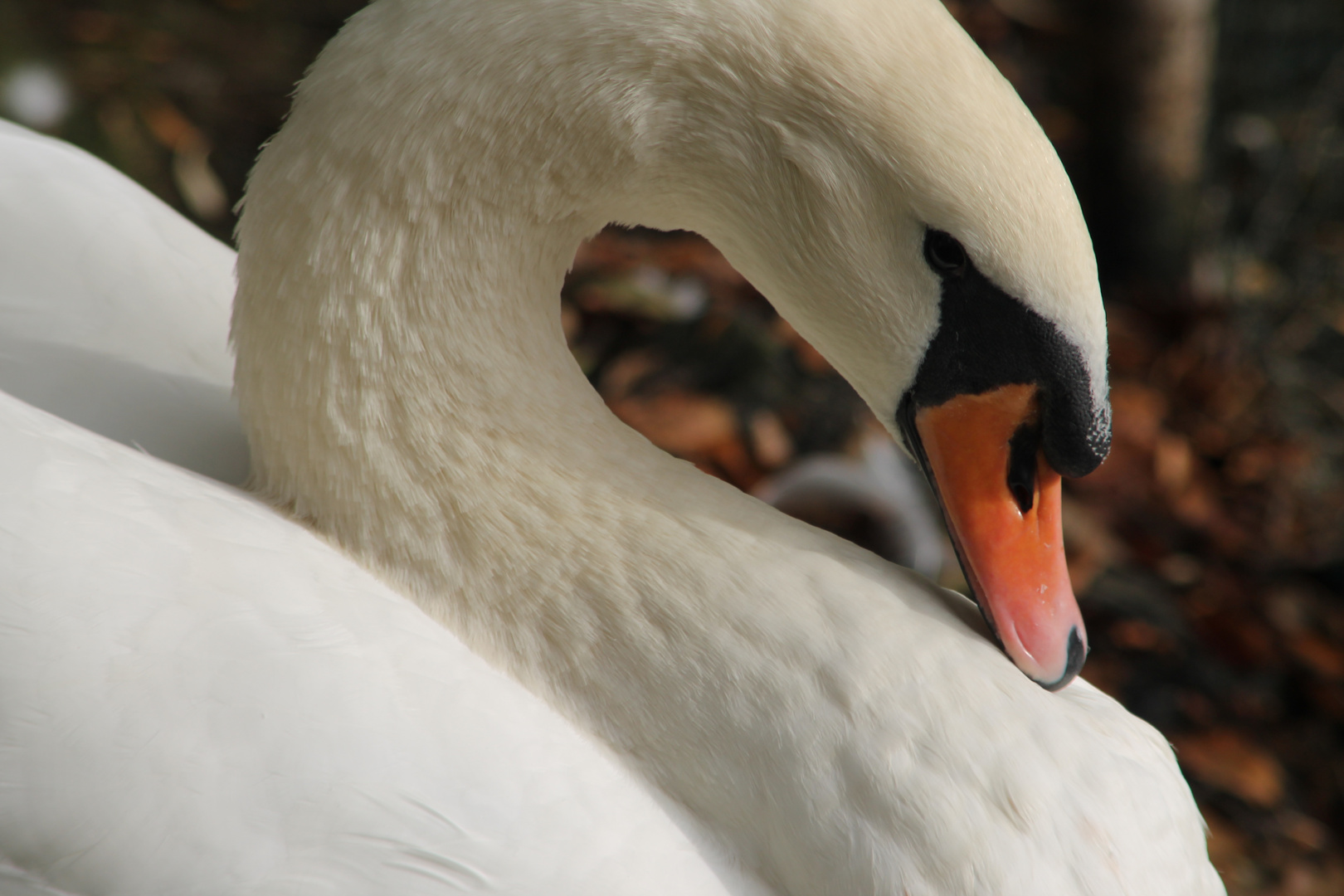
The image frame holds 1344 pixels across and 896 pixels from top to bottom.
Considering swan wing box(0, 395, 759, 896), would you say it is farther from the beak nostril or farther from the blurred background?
the blurred background

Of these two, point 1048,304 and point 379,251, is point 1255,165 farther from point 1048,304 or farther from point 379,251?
point 379,251

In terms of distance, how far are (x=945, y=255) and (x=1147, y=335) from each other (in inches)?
87.5

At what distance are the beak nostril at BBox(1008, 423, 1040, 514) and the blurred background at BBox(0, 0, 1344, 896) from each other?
35.1 inches

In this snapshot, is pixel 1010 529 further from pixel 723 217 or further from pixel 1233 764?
pixel 1233 764

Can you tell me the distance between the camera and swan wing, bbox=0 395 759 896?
32.4 inches

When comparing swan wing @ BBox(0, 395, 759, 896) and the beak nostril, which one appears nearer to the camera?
swan wing @ BBox(0, 395, 759, 896)

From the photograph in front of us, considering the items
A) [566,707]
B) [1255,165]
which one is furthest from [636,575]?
[1255,165]

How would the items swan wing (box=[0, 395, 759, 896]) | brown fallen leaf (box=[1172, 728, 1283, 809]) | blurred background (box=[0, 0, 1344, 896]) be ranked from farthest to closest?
blurred background (box=[0, 0, 1344, 896]), brown fallen leaf (box=[1172, 728, 1283, 809]), swan wing (box=[0, 395, 759, 896])

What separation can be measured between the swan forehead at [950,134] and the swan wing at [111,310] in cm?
72

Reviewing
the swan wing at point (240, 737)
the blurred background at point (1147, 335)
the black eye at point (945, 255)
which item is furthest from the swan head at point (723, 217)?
the blurred background at point (1147, 335)

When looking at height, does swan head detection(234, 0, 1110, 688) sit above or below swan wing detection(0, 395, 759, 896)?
above

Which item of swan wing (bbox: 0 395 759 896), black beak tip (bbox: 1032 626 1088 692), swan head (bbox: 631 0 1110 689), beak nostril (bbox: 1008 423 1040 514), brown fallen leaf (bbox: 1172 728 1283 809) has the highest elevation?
swan head (bbox: 631 0 1110 689)

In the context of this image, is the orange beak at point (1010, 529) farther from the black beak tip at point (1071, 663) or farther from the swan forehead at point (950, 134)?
the swan forehead at point (950, 134)

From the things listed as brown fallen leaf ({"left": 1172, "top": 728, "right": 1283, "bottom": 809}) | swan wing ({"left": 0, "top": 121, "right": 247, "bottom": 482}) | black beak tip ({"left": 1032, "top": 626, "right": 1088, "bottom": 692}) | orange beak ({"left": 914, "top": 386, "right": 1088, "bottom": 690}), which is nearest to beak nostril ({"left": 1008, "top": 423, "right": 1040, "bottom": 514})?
orange beak ({"left": 914, "top": 386, "right": 1088, "bottom": 690})
